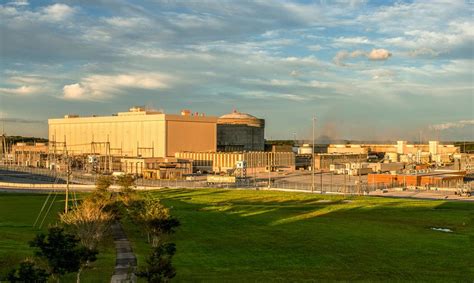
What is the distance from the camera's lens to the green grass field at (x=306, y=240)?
3416 centimetres

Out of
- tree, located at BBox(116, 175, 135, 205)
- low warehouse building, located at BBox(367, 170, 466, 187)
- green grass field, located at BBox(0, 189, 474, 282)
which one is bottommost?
green grass field, located at BBox(0, 189, 474, 282)

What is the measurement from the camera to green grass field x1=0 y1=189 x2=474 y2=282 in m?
34.2

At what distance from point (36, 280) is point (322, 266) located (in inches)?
801

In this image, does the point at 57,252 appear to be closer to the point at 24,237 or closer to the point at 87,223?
the point at 87,223

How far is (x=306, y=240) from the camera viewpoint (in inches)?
1797

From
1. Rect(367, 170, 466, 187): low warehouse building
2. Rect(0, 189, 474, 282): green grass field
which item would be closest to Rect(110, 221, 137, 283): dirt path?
Rect(0, 189, 474, 282): green grass field

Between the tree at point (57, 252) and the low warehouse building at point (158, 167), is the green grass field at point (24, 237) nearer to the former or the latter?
the tree at point (57, 252)

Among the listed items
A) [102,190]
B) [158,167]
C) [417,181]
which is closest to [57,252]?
[102,190]

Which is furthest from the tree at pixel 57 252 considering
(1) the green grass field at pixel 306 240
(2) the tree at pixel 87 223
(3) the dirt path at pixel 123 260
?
(2) the tree at pixel 87 223

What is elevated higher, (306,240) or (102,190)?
(102,190)

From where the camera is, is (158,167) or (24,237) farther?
(158,167)

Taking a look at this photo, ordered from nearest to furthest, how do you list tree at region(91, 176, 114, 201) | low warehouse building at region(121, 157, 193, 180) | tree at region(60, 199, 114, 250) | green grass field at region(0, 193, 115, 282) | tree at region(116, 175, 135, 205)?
tree at region(60, 199, 114, 250)
green grass field at region(0, 193, 115, 282)
tree at region(91, 176, 114, 201)
tree at region(116, 175, 135, 205)
low warehouse building at region(121, 157, 193, 180)

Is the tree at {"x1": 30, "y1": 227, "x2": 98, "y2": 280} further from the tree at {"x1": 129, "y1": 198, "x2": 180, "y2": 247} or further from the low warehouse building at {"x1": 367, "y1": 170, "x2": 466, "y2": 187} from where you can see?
the low warehouse building at {"x1": 367, "y1": 170, "x2": 466, "y2": 187}

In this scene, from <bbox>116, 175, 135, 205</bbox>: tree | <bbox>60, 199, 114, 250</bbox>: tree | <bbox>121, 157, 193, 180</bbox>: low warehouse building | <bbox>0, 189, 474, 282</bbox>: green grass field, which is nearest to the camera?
<bbox>60, 199, 114, 250</bbox>: tree
